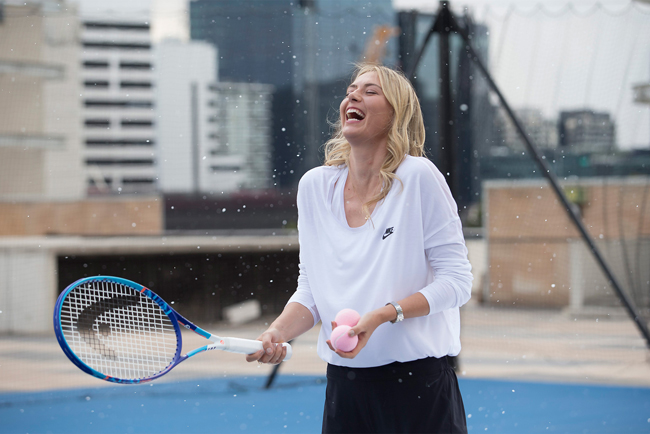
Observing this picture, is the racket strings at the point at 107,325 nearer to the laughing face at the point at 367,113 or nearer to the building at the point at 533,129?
the laughing face at the point at 367,113

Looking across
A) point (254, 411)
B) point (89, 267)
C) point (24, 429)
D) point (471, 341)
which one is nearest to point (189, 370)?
point (254, 411)

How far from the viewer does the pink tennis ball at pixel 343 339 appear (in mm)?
1206

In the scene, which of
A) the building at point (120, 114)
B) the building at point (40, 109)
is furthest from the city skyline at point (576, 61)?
the building at point (40, 109)

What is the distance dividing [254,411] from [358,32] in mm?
3879

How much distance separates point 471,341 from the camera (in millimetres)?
5805

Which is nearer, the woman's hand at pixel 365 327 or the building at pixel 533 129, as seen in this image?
the woman's hand at pixel 365 327

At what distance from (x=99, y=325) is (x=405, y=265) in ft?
2.96

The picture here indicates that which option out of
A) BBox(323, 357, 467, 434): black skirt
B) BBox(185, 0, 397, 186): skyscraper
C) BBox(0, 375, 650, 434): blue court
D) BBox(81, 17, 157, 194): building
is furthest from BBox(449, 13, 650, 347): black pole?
BBox(81, 17, 157, 194): building

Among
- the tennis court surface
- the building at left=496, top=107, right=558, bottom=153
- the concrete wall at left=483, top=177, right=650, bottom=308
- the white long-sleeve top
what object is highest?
the building at left=496, top=107, right=558, bottom=153

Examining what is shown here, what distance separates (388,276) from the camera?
1.29 meters

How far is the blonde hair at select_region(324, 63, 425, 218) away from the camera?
1.36 m

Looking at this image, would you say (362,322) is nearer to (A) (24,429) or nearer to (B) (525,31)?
(A) (24,429)

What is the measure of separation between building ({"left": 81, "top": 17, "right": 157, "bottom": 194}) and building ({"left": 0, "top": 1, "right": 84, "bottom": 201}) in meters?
0.20

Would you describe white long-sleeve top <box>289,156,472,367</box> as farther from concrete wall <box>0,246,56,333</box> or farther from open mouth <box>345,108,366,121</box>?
concrete wall <box>0,246,56,333</box>
